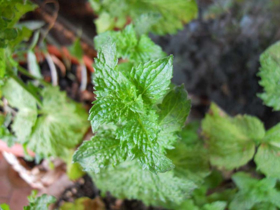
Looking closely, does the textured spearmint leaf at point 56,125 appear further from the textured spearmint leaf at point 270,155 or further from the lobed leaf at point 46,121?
the textured spearmint leaf at point 270,155

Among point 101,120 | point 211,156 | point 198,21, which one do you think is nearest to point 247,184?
point 211,156

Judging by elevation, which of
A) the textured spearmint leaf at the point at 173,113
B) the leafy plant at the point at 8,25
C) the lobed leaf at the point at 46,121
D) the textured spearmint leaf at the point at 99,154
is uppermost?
the leafy plant at the point at 8,25

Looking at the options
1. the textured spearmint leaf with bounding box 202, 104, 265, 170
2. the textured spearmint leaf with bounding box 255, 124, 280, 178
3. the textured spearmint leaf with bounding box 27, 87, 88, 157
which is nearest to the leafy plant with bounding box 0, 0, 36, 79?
the textured spearmint leaf with bounding box 27, 87, 88, 157

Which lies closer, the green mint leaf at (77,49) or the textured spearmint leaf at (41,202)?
the textured spearmint leaf at (41,202)

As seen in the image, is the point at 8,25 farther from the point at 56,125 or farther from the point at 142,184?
the point at 142,184

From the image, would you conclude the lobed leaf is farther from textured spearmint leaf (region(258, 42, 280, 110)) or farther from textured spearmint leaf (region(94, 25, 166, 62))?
textured spearmint leaf (region(258, 42, 280, 110))

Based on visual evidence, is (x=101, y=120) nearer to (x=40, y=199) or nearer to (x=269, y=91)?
(x=40, y=199)

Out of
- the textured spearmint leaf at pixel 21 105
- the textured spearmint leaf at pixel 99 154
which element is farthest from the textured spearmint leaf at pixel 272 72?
the textured spearmint leaf at pixel 21 105
